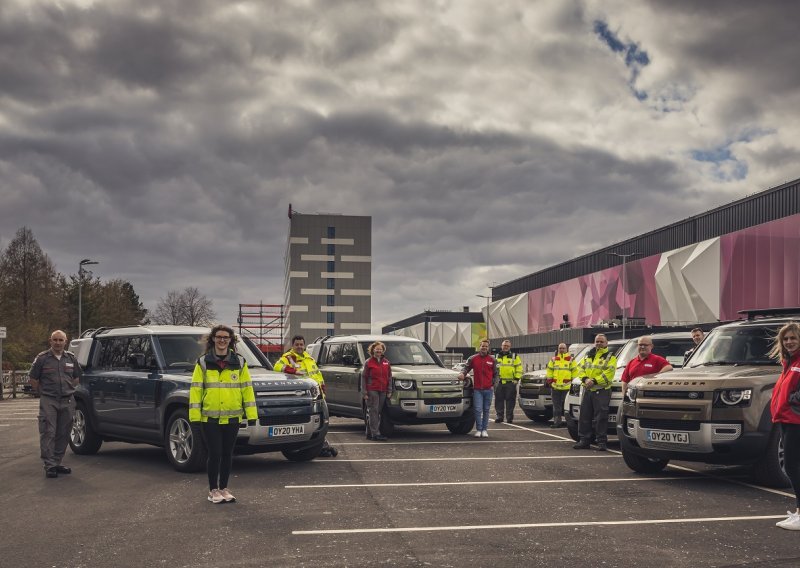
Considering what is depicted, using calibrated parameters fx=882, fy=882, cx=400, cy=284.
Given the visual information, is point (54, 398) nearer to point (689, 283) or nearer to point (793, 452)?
point (793, 452)

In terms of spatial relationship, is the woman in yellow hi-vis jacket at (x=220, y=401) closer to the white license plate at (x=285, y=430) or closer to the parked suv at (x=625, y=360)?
the white license plate at (x=285, y=430)

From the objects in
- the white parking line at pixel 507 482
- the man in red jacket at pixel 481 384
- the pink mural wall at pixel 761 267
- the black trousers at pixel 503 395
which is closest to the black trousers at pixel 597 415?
the man in red jacket at pixel 481 384

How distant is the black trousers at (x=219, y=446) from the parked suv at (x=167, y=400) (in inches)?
77.9

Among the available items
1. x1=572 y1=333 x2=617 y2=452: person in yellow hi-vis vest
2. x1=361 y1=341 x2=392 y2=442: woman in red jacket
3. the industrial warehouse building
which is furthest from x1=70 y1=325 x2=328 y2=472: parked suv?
the industrial warehouse building

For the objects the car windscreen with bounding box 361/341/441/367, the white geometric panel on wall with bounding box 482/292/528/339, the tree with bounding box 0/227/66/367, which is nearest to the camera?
the car windscreen with bounding box 361/341/441/367

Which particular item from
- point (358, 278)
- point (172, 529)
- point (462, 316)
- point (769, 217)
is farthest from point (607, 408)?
point (462, 316)

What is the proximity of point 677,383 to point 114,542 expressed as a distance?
6352 millimetres

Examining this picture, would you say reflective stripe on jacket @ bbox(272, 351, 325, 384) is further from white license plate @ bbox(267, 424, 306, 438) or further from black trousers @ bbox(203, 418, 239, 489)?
black trousers @ bbox(203, 418, 239, 489)

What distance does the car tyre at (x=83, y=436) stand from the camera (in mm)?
13445

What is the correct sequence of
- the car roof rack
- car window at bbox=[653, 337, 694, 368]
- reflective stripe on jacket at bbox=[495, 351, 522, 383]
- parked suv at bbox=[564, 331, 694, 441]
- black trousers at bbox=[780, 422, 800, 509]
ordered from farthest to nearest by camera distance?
1. reflective stripe on jacket at bbox=[495, 351, 522, 383]
2. car window at bbox=[653, 337, 694, 368]
3. parked suv at bbox=[564, 331, 694, 441]
4. the car roof rack
5. black trousers at bbox=[780, 422, 800, 509]

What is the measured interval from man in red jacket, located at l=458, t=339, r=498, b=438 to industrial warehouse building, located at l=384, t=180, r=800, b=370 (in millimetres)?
41604

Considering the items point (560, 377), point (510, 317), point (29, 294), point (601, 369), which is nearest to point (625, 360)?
point (560, 377)

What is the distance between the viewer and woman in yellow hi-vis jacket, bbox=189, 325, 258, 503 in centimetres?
870

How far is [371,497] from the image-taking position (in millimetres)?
9156
